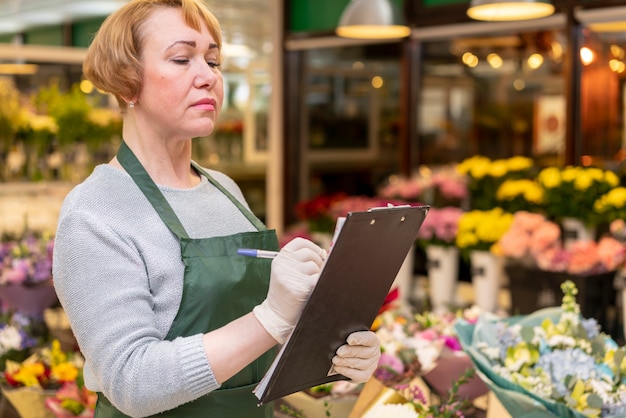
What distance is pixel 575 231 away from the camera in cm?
418

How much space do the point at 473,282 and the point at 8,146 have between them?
328 cm

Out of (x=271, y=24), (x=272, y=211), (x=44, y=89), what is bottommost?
(x=272, y=211)

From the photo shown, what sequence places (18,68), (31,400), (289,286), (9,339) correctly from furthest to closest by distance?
(18,68) → (9,339) → (31,400) → (289,286)

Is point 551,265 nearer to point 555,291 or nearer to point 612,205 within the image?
point 555,291

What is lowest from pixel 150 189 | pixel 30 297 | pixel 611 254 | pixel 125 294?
pixel 30 297

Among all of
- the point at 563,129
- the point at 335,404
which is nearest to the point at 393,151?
the point at 563,129

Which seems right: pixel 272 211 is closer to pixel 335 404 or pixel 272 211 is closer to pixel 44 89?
pixel 44 89

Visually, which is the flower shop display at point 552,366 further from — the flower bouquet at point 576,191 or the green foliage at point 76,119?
the green foliage at point 76,119

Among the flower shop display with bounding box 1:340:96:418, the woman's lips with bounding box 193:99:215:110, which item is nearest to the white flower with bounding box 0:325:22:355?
the flower shop display with bounding box 1:340:96:418

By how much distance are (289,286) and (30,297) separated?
242 centimetres

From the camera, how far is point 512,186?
445 cm

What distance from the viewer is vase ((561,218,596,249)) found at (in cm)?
413

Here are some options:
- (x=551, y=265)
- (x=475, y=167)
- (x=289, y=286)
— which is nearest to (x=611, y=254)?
(x=551, y=265)

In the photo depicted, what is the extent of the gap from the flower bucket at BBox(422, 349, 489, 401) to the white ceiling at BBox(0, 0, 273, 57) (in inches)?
170
